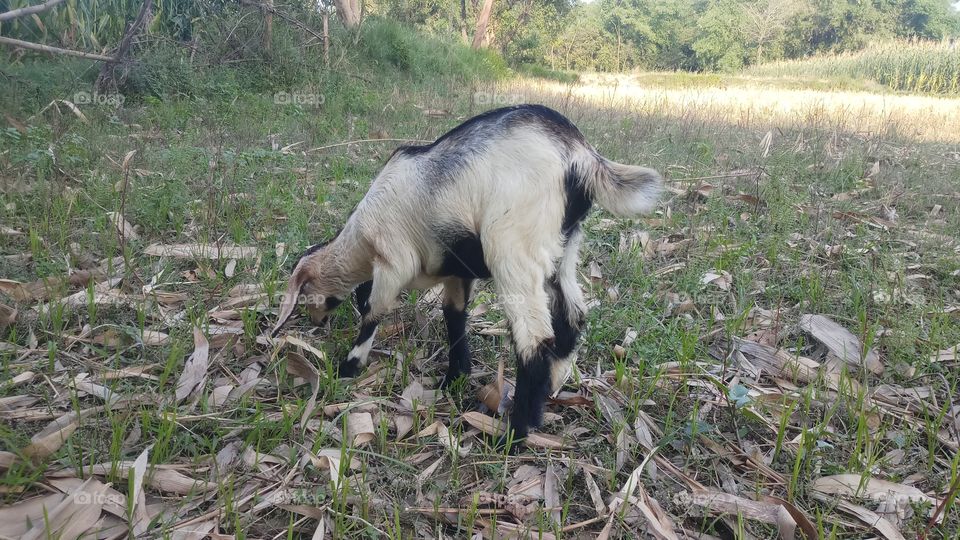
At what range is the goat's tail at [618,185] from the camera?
2.50m

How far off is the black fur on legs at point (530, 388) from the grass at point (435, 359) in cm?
12

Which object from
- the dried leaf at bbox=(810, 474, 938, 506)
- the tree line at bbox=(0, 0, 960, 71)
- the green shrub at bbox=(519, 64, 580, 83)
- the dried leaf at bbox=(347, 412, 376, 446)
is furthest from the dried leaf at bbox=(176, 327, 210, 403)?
the green shrub at bbox=(519, 64, 580, 83)

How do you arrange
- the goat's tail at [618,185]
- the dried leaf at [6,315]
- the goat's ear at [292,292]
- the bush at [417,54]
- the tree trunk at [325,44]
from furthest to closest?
1. the bush at [417,54]
2. the tree trunk at [325,44]
3. the dried leaf at [6,315]
4. the goat's ear at [292,292]
5. the goat's tail at [618,185]

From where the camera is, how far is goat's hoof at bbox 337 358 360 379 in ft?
9.32

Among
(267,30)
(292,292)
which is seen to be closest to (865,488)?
(292,292)

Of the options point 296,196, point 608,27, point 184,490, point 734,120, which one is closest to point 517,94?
point 734,120

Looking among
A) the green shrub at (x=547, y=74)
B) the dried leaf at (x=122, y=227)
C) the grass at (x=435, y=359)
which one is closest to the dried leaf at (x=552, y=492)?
the grass at (x=435, y=359)

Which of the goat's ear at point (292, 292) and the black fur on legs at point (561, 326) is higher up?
the goat's ear at point (292, 292)

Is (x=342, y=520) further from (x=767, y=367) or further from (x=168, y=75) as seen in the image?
(x=168, y=75)

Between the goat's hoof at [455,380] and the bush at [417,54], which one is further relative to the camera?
the bush at [417,54]

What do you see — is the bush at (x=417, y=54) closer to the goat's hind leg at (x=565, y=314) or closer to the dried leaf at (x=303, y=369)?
the dried leaf at (x=303, y=369)

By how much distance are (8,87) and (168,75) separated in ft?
5.20

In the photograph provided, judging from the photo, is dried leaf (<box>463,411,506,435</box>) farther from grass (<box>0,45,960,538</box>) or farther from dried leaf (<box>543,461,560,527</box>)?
dried leaf (<box>543,461,560,527</box>)

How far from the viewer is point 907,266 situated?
3.87 meters
